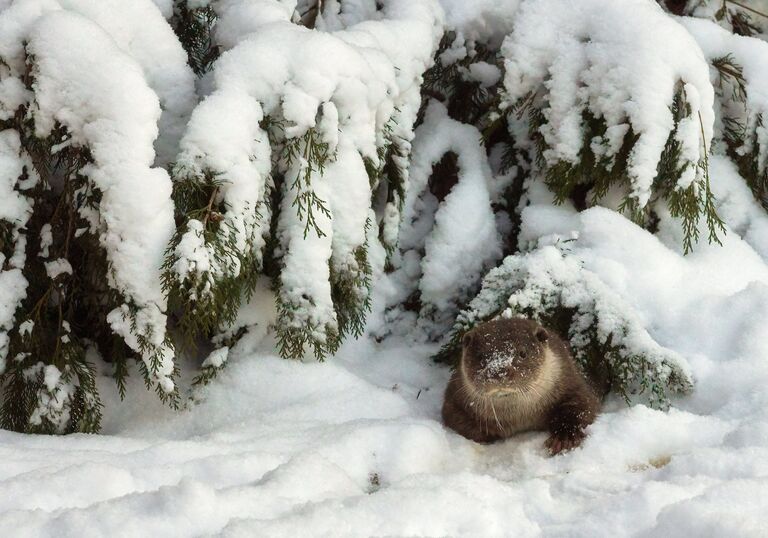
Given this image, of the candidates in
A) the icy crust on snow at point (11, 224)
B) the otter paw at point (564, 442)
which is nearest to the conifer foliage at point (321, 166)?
the icy crust on snow at point (11, 224)

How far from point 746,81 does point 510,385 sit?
236cm

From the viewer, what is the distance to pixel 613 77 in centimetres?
356

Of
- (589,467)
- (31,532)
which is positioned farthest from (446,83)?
(31,532)

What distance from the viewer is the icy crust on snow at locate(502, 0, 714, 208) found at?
3467 millimetres

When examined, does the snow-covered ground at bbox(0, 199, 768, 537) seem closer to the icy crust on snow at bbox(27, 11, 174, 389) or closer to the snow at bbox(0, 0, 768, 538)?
the snow at bbox(0, 0, 768, 538)

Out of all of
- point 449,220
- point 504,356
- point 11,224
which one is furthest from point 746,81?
point 11,224

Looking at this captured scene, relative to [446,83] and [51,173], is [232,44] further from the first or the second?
[446,83]

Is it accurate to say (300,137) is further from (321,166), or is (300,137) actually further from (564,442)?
(564,442)

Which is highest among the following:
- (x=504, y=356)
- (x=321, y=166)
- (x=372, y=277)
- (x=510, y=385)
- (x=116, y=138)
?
(x=116, y=138)

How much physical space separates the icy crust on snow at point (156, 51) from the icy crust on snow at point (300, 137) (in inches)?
9.7

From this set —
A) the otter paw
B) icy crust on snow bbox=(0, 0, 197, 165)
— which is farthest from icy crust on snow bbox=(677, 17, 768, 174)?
icy crust on snow bbox=(0, 0, 197, 165)

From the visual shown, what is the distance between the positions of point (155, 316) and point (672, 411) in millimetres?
2131

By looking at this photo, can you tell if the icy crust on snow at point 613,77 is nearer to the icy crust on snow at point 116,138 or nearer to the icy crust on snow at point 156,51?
the icy crust on snow at point 156,51

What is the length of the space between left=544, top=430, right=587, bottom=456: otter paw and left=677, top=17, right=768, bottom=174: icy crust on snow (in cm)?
219
